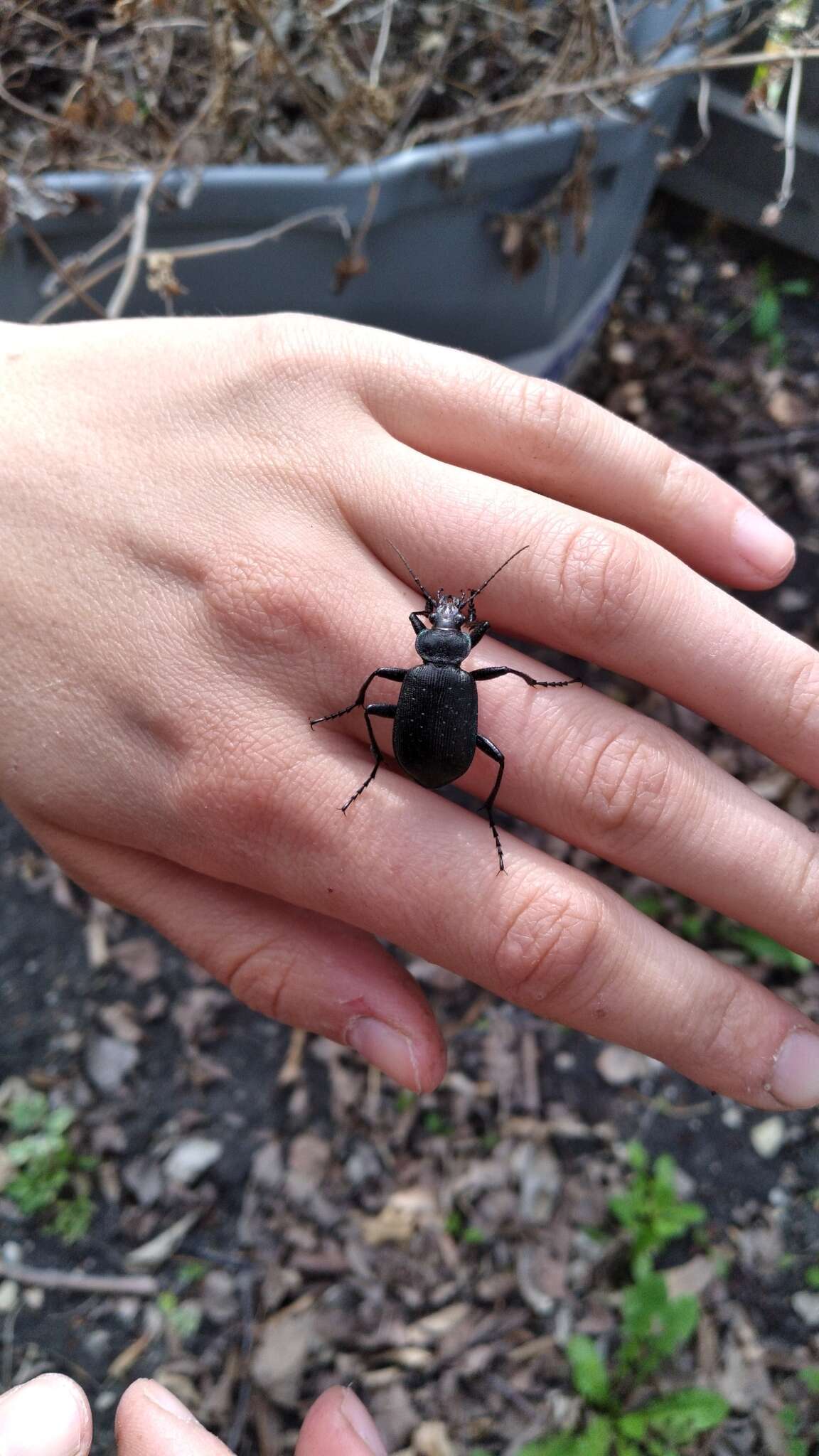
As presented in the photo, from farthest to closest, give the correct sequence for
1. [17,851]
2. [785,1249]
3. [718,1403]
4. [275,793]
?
[17,851] < [785,1249] < [718,1403] < [275,793]

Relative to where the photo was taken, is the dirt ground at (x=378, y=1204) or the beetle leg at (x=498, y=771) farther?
the dirt ground at (x=378, y=1204)

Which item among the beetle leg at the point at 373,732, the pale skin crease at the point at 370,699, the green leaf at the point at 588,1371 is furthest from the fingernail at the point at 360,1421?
the green leaf at the point at 588,1371

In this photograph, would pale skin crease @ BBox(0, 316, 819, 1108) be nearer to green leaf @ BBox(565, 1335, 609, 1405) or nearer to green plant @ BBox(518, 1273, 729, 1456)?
green plant @ BBox(518, 1273, 729, 1456)

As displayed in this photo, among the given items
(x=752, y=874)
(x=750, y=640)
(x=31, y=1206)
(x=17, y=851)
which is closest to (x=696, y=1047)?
(x=752, y=874)

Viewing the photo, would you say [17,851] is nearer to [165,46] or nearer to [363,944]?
[363,944]

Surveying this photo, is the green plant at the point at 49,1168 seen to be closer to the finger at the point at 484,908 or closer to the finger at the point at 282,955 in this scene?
the finger at the point at 282,955

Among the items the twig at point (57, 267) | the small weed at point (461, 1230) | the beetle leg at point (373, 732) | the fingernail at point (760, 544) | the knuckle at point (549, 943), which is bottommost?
the small weed at point (461, 1230)

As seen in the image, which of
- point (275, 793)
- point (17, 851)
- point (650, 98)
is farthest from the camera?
point (17, 851)

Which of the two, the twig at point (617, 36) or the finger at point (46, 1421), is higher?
the twig at point (617, 36)

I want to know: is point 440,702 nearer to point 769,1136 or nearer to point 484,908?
point 484,908
